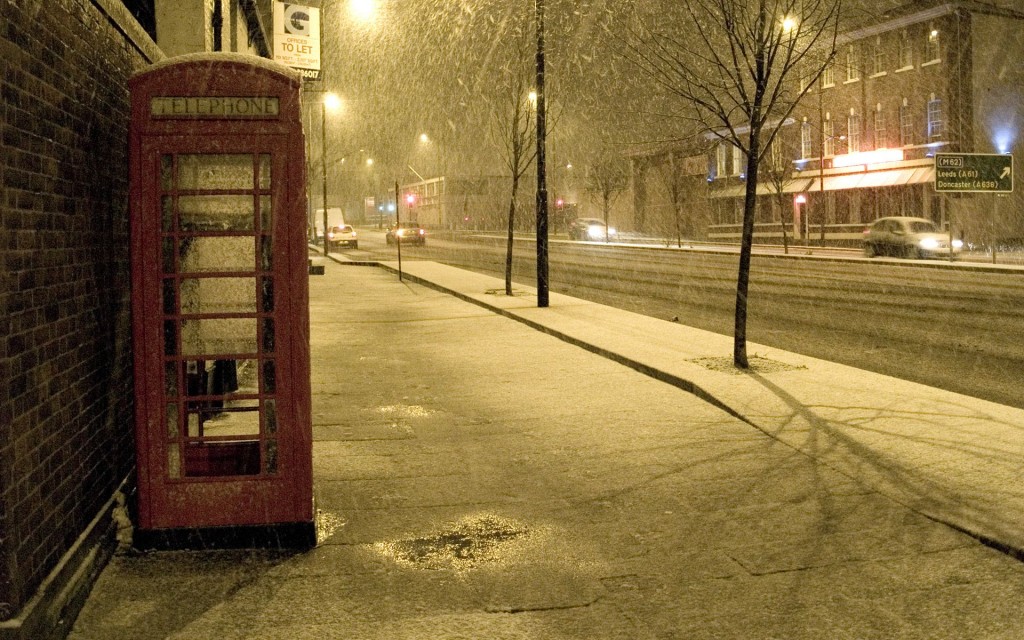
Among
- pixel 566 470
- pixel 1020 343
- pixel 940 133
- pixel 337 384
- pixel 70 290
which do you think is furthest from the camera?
pixel 940 133

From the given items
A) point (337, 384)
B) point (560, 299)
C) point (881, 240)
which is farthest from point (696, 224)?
point (337, 384)

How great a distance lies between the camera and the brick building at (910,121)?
151 ft

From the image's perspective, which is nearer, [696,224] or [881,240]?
[881,240]

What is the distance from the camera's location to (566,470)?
7359mm

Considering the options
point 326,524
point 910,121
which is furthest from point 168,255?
point 910,121

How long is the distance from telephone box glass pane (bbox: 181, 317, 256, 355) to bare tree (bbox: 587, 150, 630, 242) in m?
66.2

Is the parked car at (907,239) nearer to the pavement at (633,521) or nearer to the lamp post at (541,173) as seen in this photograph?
the lamp post at (541,173)

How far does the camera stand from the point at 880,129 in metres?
50.5

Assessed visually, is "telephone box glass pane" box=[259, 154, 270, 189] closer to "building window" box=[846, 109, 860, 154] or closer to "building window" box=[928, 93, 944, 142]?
"building window" box=[928, 93, 944, 142]

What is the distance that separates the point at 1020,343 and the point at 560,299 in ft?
34.5

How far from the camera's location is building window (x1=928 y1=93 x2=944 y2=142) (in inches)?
1842

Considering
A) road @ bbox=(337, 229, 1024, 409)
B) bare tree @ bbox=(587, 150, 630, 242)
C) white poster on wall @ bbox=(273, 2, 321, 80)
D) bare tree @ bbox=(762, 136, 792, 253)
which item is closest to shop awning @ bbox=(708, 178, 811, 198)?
bare tree @ bbox=(762, 136, 792, 253)

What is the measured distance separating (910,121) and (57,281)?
165 feet

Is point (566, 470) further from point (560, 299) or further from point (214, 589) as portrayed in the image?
point (560, 299)
